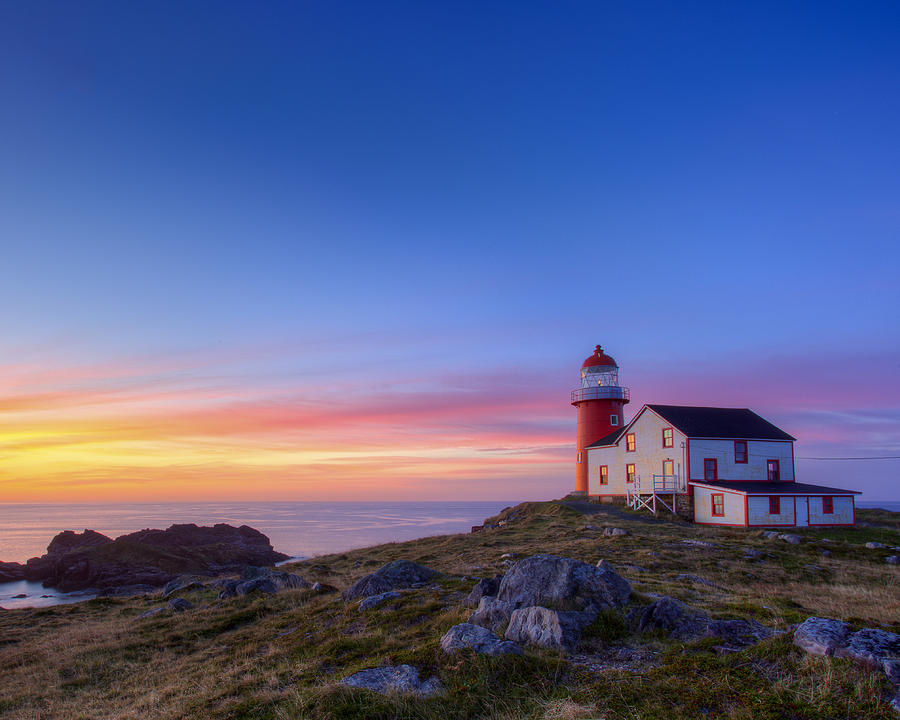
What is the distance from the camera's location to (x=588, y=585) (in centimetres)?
966

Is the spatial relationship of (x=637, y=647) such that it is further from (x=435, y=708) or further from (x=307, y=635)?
(x=307, y=635)

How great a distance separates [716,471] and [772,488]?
337 cm

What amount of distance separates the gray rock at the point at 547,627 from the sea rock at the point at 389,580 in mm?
6313

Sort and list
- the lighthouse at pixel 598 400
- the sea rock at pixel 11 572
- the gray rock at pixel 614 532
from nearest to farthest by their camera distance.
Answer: the gray rock at pixel 614 532, the sea rock at pixel 11 572, the lighthouse at pixel 598 400

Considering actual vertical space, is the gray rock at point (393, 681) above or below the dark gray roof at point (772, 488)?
above

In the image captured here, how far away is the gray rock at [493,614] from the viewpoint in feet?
29.6

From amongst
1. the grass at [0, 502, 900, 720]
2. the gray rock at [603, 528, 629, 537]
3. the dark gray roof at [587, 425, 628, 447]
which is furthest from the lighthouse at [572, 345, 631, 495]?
the grass at [0, 502, 900, 720]

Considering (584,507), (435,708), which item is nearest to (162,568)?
(584,507)

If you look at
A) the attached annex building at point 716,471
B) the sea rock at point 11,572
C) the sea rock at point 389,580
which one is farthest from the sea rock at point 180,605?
the sea rock at point 11,572

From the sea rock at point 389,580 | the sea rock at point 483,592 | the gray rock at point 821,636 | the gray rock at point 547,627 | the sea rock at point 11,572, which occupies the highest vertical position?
the gray rock at point 821,636

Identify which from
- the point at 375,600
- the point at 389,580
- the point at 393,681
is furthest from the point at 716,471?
the point at 393,681

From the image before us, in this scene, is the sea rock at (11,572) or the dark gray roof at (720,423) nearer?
the dark gray roof at (720,423)

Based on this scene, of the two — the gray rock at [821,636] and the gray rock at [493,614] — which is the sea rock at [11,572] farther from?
the gray rock at [821,636]

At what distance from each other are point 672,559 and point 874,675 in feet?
48.7
